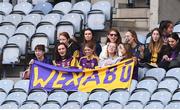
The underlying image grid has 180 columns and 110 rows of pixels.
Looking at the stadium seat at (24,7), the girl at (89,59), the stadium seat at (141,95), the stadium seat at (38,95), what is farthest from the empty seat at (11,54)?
the stadium seat at (141,95)

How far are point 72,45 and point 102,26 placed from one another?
1726 mm

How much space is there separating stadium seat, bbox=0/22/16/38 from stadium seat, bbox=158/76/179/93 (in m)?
4.58

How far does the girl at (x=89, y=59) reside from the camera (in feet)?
58.6

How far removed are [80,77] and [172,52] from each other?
171 centimetres

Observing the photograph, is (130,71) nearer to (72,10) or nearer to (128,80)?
(128,80)

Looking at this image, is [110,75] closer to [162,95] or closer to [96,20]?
[162,95]

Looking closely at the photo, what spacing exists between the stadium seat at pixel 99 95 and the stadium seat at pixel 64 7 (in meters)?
4.14

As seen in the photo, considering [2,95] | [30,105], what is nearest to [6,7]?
[2,95]

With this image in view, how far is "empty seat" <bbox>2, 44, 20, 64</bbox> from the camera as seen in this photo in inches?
773

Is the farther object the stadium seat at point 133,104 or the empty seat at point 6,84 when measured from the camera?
the empty seat at point 6,84

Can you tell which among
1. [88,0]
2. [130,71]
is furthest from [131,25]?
[130,71]

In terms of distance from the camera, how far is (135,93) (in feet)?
56.0

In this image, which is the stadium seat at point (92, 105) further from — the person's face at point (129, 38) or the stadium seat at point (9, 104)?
the person's face at point (129, 38)

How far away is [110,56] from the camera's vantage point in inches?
700
